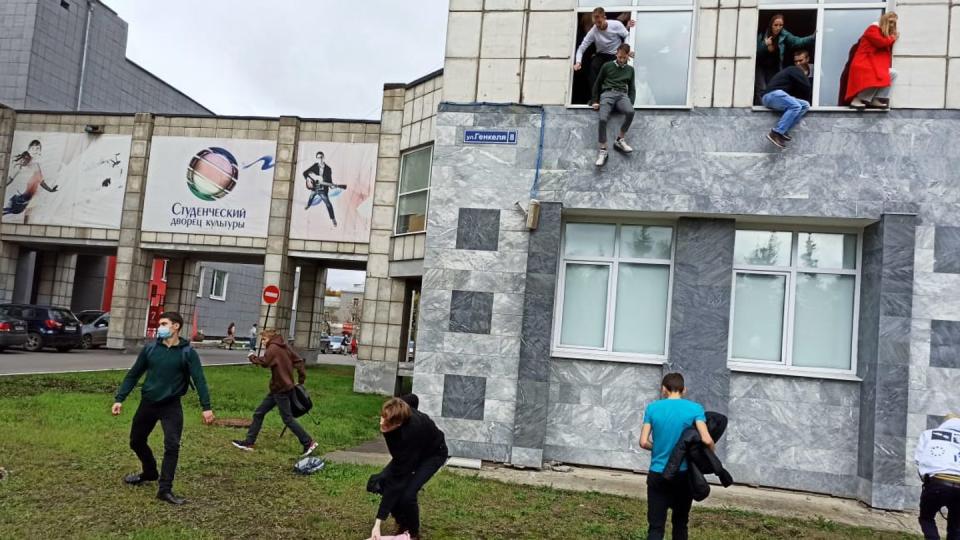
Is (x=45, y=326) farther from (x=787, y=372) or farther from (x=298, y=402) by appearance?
(x=787, y=372)

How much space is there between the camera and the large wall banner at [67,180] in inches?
1089

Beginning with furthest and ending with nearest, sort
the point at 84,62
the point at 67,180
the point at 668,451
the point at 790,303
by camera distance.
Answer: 1. the point at 84,62
2. the point at 67,180
3. the point at 790,303
4. the point at 668,451

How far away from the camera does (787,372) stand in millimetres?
9945

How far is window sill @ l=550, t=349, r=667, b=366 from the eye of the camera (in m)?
10.2

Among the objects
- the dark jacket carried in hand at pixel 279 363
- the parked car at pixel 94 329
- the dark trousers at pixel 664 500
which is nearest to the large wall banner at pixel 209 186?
the parked car at pixel 94 329

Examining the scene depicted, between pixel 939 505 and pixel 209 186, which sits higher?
pixel 209 186

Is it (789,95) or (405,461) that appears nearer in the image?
(405,461)

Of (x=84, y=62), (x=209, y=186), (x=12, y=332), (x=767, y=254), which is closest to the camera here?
(x=767, y=254)

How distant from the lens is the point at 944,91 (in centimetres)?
963

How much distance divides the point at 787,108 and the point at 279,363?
7555 mm

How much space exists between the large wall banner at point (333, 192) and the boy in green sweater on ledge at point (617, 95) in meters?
15.5

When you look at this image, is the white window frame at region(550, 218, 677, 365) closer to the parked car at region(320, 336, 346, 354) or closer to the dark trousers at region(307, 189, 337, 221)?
the dark trousers at region(307, 189, 337, 221)

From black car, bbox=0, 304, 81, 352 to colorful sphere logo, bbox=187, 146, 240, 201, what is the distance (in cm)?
627

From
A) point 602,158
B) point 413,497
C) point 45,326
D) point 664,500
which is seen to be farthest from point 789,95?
point 45,326
